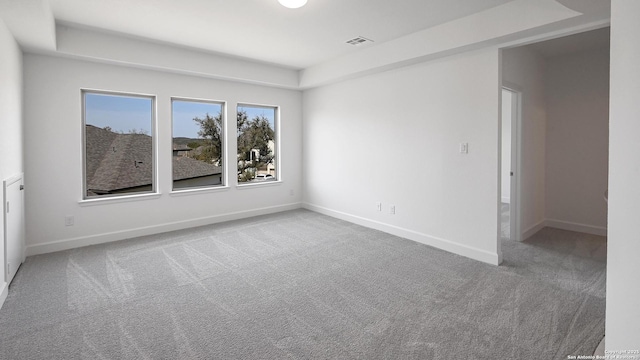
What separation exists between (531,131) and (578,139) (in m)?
0.82

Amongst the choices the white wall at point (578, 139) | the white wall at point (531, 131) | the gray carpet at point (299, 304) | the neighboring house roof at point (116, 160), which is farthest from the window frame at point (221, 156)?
the white wall at point (578, 139)

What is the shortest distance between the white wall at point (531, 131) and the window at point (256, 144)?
12.8 ft

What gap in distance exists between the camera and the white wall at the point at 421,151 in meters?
3.56

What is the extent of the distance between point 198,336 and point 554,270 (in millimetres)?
3416

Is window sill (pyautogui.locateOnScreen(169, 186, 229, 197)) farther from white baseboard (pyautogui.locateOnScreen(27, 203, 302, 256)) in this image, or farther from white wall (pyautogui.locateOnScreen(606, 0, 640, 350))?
white wall (pyautogui.locateOnScreen(606, 0, 640, 350))

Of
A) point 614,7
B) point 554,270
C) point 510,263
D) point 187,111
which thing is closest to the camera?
point 614,7

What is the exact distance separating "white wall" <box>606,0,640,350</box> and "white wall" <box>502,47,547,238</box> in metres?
2.73

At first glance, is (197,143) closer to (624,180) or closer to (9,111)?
(9,111)

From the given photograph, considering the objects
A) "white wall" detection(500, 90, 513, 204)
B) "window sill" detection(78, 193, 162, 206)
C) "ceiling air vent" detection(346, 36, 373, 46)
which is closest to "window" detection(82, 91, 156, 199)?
"window sill" detection(78, 193, 162, 206)

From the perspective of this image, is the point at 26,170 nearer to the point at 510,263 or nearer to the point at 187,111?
the point at 187,111

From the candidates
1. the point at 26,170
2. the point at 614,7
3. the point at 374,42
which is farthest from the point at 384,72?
the point at 26,170

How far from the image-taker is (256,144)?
5.95m

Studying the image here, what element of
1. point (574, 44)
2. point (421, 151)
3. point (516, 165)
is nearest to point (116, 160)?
point (421, 151)

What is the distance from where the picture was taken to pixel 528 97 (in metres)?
4.39
